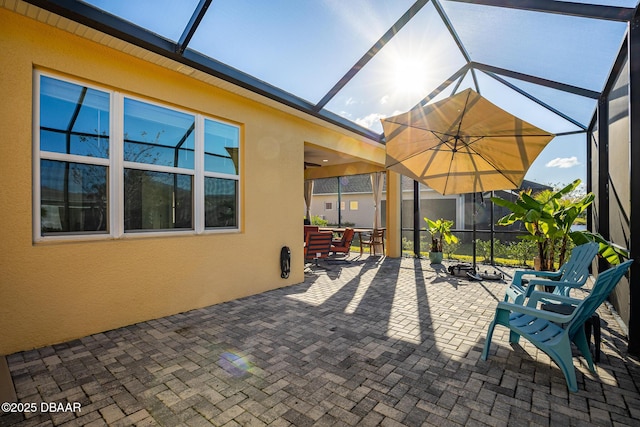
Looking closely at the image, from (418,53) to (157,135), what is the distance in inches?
182

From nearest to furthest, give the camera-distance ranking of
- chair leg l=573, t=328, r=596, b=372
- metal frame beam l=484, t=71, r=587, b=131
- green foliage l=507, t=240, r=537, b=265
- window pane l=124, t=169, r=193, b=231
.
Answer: chair leg l=573, t=328, r=596, b=372 → window pane l=124, t=169, r=193, b=231 → metal frame beam l=484, t=71, r=587, b=131 → green foliage l=507, t=240, r=537, b=265

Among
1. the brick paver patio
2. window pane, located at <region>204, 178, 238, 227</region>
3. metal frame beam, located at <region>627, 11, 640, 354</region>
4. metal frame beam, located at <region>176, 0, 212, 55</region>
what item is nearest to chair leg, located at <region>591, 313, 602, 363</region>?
the brick paver patio

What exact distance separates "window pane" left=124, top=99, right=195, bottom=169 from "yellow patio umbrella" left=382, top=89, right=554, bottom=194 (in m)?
3.09

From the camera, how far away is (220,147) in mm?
5137

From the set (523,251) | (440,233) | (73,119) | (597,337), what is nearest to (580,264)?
(597,337)

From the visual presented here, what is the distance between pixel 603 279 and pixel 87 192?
539 centimetres

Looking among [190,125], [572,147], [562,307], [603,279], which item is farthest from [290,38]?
[572,147]

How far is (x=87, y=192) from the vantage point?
370cm

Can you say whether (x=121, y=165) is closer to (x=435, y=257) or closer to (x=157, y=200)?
(x=157, y=200)

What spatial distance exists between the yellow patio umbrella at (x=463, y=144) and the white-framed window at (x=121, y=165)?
9.77 feet

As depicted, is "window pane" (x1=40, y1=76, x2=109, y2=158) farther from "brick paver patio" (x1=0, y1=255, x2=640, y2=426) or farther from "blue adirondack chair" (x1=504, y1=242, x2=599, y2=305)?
"blue adirondack chair" (x1=504, y1=242, x2=599, y2=305)

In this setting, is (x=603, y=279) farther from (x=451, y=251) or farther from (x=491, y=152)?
(x=451, y=251)

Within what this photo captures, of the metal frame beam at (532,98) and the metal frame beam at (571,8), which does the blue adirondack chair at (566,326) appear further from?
the metal frame beam at (532,98)

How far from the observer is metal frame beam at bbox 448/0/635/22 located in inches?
124
